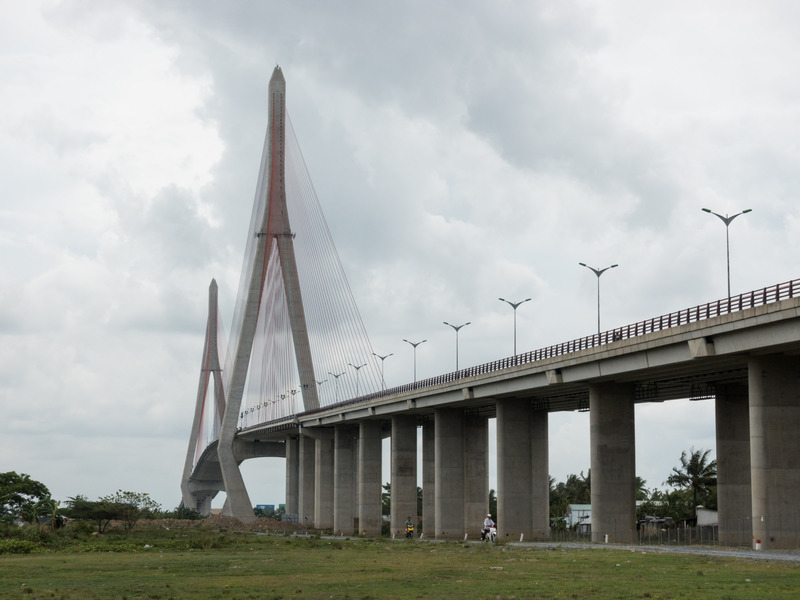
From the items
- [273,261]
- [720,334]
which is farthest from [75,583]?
[273,261]

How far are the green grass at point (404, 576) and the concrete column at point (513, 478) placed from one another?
23.4 metres

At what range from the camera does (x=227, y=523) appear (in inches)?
4680

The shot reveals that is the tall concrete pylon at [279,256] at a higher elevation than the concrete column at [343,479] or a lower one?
higher

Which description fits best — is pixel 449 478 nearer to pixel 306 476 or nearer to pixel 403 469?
pixel 403 469

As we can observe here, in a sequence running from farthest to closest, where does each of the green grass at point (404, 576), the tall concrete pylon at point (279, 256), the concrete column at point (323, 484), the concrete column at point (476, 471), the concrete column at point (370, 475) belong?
the concrete column at point (323, 484) → the concrete column at point (370, 475) → the tall concrete pylon at point (279, 256) → the concrete column at point (476, 471) → the green grass at point (404, 576)

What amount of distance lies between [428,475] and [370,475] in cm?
679

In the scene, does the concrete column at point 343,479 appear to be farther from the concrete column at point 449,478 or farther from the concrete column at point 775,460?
the concrete column at point 775,460

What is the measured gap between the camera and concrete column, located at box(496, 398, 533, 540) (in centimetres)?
7644

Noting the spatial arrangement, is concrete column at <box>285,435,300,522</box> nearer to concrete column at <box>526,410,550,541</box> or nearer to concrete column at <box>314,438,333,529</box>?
concrete column at <box>314,438,333,529</box>

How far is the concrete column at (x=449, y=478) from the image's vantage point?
289 ft

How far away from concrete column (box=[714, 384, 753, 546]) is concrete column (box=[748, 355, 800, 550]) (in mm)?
18760

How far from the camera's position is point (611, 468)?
6372 cm

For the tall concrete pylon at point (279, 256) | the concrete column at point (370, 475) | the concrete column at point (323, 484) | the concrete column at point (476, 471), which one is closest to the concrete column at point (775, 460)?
the concrete column at point (476, 471)

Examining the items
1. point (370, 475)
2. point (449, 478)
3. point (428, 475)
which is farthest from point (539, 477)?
point (370, 475)
